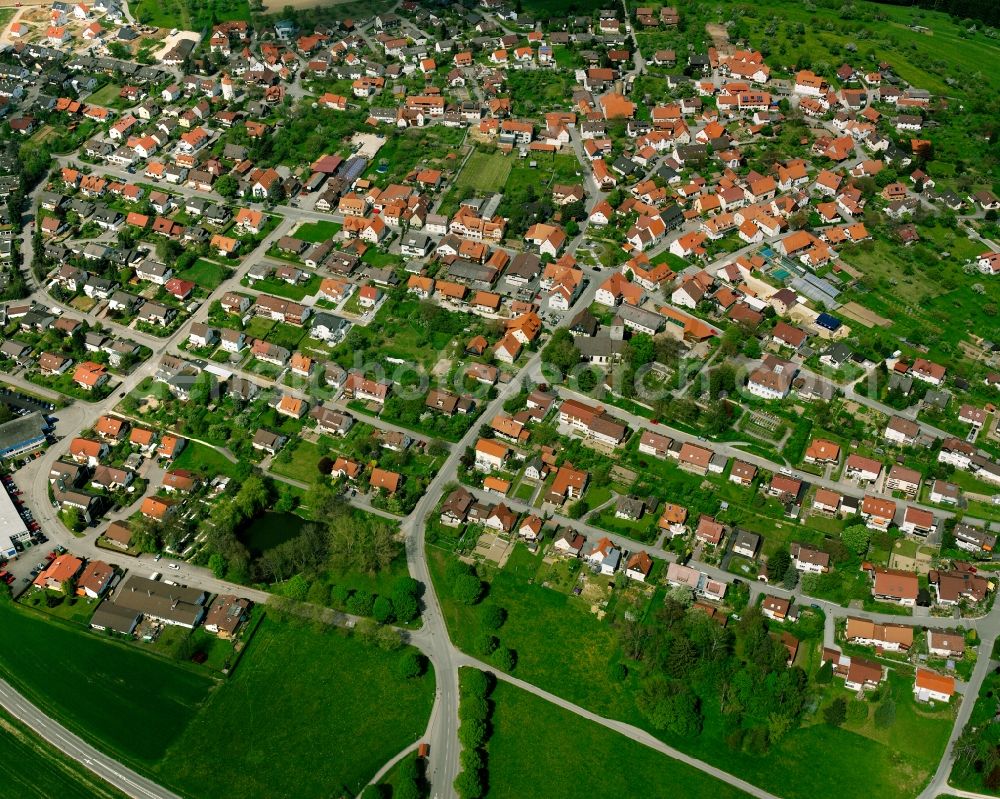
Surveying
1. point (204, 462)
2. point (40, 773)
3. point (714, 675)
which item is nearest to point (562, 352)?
point (204, 462)

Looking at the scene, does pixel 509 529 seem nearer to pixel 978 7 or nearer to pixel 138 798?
pixel 138 798

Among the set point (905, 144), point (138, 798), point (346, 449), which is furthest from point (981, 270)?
point (138, 798)

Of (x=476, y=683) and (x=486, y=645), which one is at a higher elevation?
(x=486, y=645)

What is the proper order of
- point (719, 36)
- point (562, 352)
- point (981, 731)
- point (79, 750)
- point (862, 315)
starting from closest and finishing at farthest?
point (981, 731) < point (79, 750) < point (562, 352) < point (862, 315) < point (719, 36)

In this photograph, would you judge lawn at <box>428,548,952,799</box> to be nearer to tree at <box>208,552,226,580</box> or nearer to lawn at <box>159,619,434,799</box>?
lawn at <box>159,619,434,799</box>

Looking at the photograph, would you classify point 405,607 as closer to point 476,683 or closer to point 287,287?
point 476,683

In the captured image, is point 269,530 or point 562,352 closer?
point 269,530

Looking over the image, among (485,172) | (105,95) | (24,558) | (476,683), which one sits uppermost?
(485,172)

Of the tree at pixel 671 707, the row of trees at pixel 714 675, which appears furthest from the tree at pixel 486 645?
the tree at pixel 671 707

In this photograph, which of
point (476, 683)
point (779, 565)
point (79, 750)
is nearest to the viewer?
point (79, 750)
